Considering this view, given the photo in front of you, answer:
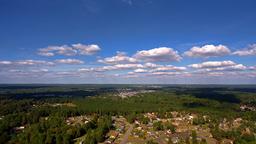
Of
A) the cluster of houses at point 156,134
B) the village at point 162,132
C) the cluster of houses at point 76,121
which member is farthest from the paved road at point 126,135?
the cluster of houses at point 76,121

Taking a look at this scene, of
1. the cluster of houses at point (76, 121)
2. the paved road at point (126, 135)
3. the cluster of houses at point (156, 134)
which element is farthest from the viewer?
the cluster of houses at point (76, 121)

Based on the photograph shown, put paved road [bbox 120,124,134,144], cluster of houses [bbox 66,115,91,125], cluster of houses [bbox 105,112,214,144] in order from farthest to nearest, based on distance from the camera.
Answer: cluster of houses [bbox 66,115,91,125], cluster of houses [bbox 105,112,214,144], paved road [bbox 120,124,134,144]

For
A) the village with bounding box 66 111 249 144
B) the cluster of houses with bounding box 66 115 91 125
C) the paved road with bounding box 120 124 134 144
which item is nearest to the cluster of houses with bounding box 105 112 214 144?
the village with bounding box 66 111 249 144

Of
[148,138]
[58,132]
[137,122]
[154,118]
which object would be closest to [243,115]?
[154,118]

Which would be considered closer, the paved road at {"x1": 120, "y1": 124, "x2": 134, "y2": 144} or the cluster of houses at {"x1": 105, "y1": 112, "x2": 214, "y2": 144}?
the paved road at {"x1": 120, "y1": 124, "x2": 134, "y2": 144}

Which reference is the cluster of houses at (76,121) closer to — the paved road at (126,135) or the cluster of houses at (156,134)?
the cluster of houses at (156,134)

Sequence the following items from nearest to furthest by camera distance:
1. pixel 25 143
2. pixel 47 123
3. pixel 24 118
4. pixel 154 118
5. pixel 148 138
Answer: pixel 25 143, pixel 148 138, pixel 47 123, pixel 24 118, pixel 154 118

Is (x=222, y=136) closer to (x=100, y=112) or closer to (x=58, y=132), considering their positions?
(x=58, y=132)

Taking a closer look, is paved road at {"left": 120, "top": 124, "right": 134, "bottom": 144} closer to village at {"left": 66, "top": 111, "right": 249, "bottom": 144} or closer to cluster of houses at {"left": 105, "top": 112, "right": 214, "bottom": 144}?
village at {"left": 66, "top": 111, "right": 249, "bottom": 144}

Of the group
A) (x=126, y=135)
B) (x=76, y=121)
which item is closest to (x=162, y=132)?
(x=126, y=135)

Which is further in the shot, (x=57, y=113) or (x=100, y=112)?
(x=100, y=112)

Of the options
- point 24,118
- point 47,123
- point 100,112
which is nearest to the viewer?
point 47,123
